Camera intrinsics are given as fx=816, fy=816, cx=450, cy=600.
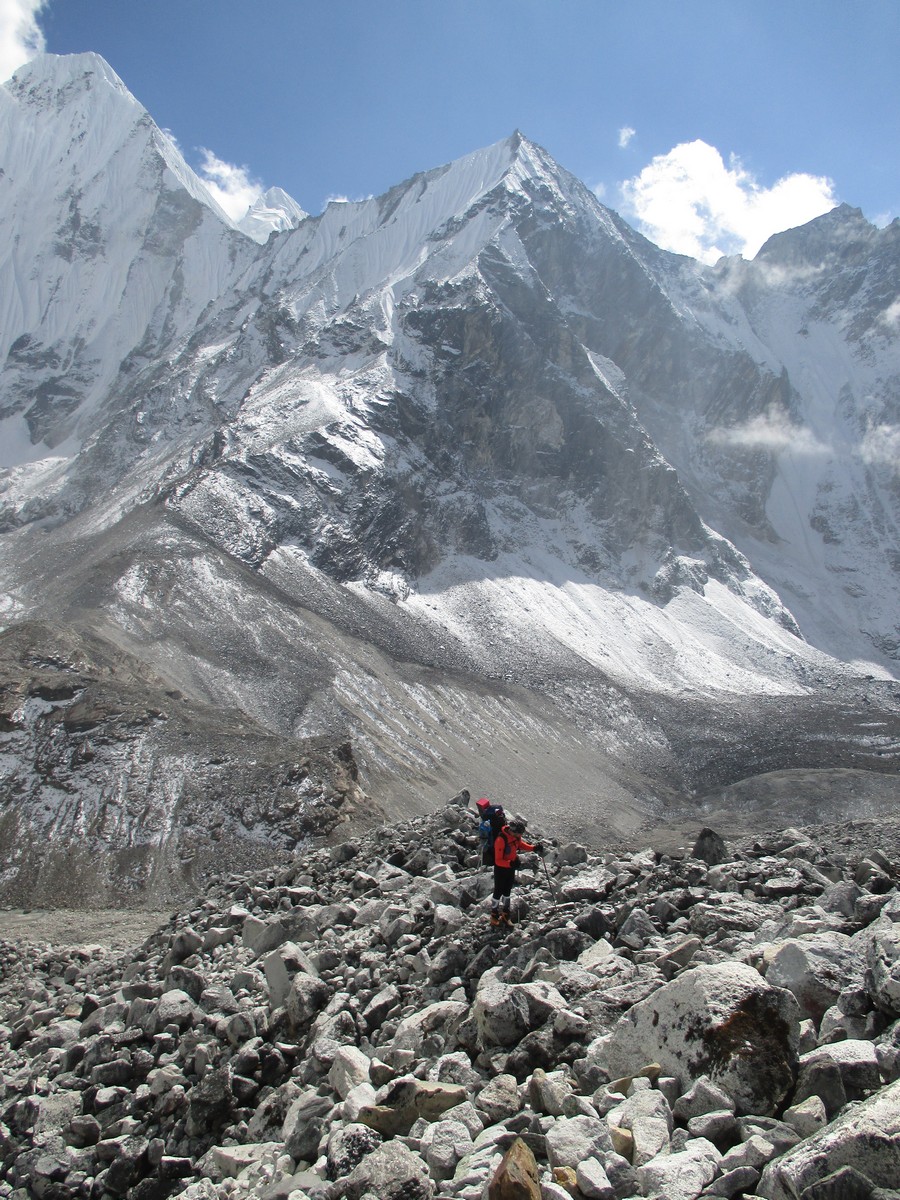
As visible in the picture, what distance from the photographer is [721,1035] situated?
568cm

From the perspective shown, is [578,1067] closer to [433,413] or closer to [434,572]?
[434,572]

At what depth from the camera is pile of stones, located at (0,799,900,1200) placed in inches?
197

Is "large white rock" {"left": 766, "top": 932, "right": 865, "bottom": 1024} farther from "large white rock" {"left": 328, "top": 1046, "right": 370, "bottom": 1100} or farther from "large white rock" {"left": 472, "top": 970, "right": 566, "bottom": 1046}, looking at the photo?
"large white rock" {"left": 328, "top": 1046, "right": 370, "bottom": 1100}

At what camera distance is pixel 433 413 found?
13262cm

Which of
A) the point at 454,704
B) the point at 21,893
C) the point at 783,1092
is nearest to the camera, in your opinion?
the point at 783,1092

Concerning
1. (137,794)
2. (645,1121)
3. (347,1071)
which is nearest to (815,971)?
(645,1121)

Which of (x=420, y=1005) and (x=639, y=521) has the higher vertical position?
(x=639, y=521)

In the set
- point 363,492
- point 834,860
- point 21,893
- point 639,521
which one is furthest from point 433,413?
point 834,860

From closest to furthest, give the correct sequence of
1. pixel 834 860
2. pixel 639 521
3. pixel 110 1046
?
pixel 110 1046 → pixel 834 860 → pixel 639 521

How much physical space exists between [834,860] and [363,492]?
106396mm

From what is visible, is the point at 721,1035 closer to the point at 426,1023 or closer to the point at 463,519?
the point at 426,1023

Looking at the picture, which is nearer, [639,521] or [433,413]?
[433,413]

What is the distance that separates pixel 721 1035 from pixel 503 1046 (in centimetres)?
214

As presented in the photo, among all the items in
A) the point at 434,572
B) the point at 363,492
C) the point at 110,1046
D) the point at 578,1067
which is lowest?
the point at 110,1046
